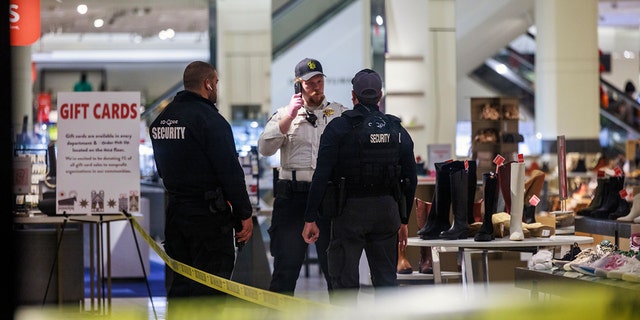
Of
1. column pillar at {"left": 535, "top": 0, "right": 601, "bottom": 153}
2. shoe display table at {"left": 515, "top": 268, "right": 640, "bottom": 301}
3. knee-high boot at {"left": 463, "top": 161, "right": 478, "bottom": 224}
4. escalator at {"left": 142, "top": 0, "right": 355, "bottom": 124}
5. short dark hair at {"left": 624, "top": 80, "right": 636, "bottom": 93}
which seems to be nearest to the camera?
shoe display table at {"left": 515, "top": 268, "right": 640, "bottom": 301}

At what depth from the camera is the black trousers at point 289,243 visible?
502 cm

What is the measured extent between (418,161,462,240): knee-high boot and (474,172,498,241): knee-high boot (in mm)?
153

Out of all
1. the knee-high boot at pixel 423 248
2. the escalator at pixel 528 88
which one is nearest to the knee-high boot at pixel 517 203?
the knee-high boot at pixel 423 248

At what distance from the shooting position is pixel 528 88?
11.3 m

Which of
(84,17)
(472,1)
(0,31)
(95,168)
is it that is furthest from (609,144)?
(0,31)

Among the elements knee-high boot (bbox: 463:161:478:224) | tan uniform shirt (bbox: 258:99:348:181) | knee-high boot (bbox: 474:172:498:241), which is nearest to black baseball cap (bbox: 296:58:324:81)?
tan uniform shirt (bbox: 258:99:348:181)

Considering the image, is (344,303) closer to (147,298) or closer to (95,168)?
(95,168)

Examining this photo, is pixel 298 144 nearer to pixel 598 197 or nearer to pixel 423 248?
pixel 423 248

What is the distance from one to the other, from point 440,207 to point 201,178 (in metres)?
1.02

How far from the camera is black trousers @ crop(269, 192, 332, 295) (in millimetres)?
5016

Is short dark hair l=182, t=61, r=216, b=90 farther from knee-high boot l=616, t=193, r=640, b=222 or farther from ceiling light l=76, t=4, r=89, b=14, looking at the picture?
knee-high boot l=616, t=193, r=640, b=222

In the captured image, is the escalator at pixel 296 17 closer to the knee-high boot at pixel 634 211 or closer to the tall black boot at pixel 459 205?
the tall black boot at pixel 459 205

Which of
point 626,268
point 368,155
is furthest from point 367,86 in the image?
point 626,268

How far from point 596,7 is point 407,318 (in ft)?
15.7
